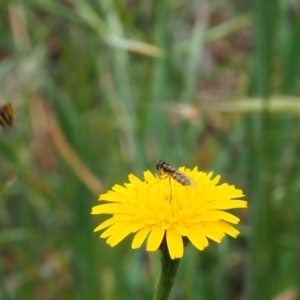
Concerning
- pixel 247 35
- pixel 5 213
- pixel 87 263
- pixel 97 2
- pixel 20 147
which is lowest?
pixel 87 263

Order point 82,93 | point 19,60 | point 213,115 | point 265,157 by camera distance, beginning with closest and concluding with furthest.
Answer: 1. point 265,157
2. point 213,115
3. point 82,93
4. point 19,60

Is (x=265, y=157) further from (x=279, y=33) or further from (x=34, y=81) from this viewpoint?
(x=34, y=81)

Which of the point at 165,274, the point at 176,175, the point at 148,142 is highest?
the point at 148,142

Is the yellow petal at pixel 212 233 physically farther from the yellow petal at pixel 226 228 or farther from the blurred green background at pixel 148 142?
the blurred green background at pixel 148 142

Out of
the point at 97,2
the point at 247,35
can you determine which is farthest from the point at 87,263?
the point at 247,35

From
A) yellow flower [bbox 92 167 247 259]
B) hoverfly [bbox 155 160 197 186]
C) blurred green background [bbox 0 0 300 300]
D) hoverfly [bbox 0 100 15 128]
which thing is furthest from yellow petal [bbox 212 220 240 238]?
blurred green background [bbox 0 0 300 300]

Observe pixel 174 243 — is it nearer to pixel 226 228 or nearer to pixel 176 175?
pixel 226 228

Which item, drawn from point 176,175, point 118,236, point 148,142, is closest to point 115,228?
point 118,236
